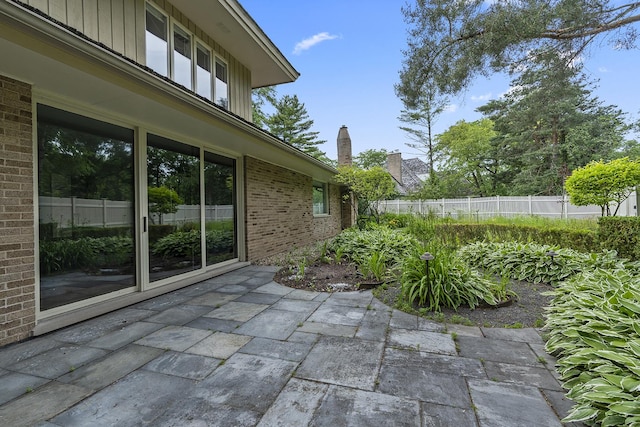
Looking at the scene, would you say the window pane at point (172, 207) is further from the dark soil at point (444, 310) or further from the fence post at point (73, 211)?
the dark soil at point (444, 310)

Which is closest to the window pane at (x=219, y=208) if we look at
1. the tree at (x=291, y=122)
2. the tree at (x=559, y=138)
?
the tree at (x=559, y=138)

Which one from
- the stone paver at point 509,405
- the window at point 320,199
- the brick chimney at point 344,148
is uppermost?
the brick chimney at point 344,148

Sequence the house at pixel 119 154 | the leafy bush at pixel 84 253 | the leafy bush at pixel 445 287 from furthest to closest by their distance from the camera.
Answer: the leafy bush at pixel 445 287
the leafy bush at pixel 84 253
the house at pixel 119 154

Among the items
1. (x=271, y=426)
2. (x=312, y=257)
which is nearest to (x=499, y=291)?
(x=271, y=426)

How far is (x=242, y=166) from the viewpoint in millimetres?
6199

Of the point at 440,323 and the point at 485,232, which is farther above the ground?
the point at 485,232

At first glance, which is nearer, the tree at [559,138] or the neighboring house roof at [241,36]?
the neighboring house roof at [241,36]

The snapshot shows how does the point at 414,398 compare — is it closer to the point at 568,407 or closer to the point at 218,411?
the point at 568,407

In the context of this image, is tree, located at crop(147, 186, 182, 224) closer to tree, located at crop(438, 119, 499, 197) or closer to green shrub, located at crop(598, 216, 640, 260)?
green shrub, located at crop(598, 216, 640, 260)

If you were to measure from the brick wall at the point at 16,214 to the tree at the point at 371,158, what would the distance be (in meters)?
26.1

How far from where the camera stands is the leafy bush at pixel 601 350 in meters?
1.52

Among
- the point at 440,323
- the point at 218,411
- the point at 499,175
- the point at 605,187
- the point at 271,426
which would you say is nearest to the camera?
the point at 271,426

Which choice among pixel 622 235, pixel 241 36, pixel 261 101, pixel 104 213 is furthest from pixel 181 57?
pixel 261 101

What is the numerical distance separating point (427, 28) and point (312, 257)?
16.9 ft
